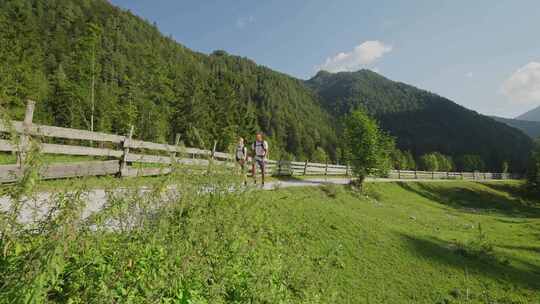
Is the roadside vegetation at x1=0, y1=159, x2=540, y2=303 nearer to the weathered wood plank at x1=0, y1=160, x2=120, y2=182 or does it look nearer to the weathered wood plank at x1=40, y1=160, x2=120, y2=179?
the weathered wood plank at x1=0, y1=160, x2=120, y2=182

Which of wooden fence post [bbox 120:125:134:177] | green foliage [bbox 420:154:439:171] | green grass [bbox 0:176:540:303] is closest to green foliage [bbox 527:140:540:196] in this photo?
green grass [bbox 0:176:540:303]

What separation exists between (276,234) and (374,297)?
2743 mm

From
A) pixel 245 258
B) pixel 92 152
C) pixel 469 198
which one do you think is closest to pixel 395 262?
pixel 245 258


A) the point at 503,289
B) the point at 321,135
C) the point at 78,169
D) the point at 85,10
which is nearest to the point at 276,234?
the point at 78,169

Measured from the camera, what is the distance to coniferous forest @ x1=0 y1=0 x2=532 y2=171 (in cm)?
2955

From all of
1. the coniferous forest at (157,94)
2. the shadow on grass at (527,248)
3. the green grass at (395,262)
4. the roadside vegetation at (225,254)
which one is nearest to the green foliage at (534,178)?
the coniferous forest at (157,94)

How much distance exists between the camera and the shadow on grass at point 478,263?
920cm

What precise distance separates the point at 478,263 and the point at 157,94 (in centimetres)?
4456

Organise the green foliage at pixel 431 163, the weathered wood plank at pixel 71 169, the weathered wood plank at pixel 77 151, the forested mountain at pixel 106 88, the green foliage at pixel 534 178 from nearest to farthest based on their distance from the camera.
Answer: the weathered wood plank at pixel 71 169
the weathered wood plank at pixel 77 151
the forested mountain at pixel 106 88
the green foliage at pixel 534 178
the green foliage at pixel 431 163

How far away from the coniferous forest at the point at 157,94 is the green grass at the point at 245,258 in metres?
1.84

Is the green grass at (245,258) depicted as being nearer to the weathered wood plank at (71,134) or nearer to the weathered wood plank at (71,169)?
the weathered wood plank at (71,169)

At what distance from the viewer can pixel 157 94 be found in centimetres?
4484

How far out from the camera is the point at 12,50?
1123 inches

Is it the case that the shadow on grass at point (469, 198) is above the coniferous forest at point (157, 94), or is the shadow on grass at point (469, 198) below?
below
